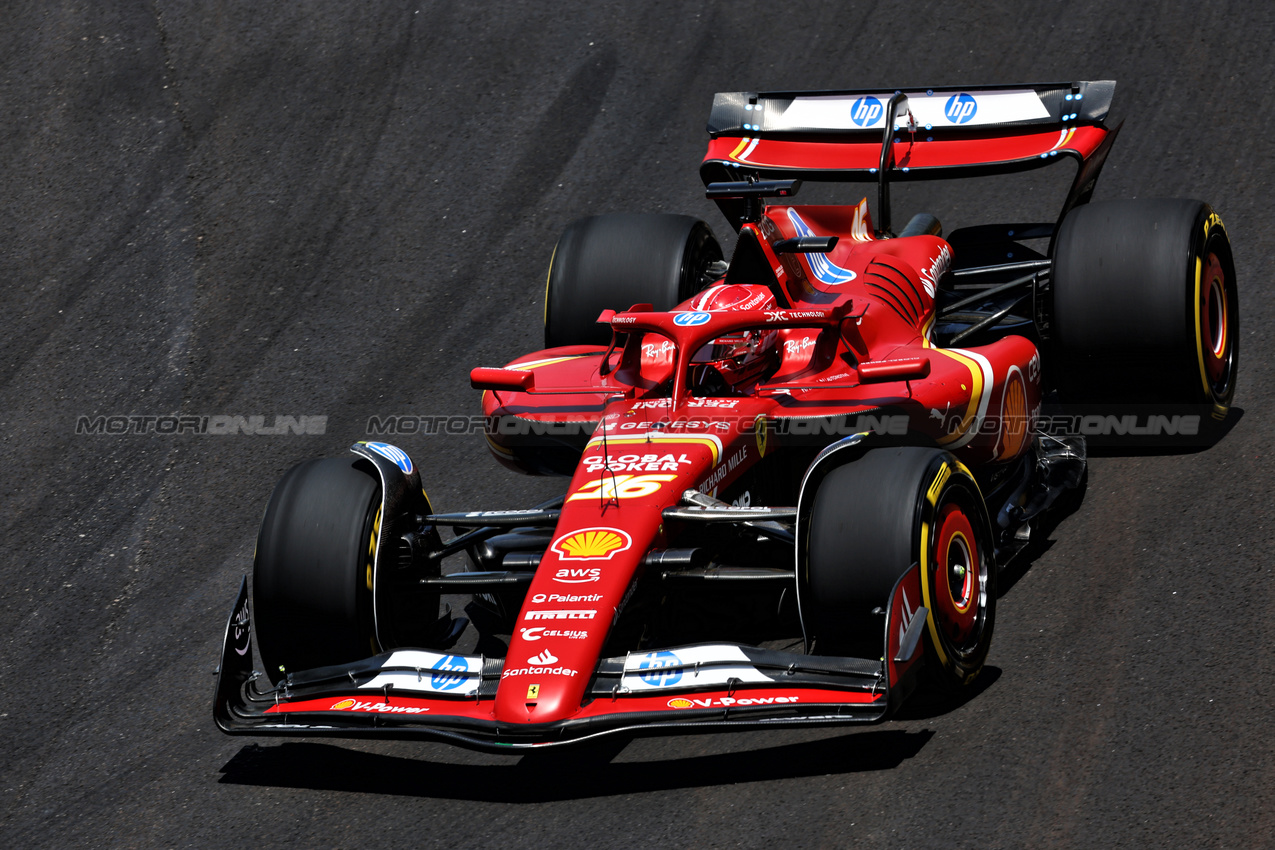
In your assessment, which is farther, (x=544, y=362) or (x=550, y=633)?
(x=544, y=362)

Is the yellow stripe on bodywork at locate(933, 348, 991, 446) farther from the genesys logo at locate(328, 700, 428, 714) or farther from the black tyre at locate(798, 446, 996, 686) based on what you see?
the genesys logo at locate(328, 700, 428, 714)

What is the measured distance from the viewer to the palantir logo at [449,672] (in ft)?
18.7

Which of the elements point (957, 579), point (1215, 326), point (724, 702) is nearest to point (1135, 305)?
point (1215, 326)

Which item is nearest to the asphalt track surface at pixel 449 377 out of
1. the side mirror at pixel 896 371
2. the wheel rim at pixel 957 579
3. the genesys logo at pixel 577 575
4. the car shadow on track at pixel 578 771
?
the car shadow on track at pixel 578 771

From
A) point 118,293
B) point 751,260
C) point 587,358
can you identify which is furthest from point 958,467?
point 118,293

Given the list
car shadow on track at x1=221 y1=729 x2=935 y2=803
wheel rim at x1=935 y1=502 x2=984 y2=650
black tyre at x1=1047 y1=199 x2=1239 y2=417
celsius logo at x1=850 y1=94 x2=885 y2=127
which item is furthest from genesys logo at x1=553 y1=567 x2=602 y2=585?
celsius logo at x1=850 y1=94 x2=885 y2=127

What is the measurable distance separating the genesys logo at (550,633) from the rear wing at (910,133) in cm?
352

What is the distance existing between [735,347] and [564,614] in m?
2.11

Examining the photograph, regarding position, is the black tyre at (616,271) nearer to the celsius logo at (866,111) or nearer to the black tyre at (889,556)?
the celsius logo at (866,111)

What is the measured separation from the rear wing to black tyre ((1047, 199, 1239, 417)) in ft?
2.23

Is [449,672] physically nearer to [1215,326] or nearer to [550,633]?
[550,633]

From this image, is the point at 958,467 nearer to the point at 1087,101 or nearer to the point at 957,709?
the point at 957,709

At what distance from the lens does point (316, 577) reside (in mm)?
6289

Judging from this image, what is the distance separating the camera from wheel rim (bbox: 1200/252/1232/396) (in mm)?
8141
